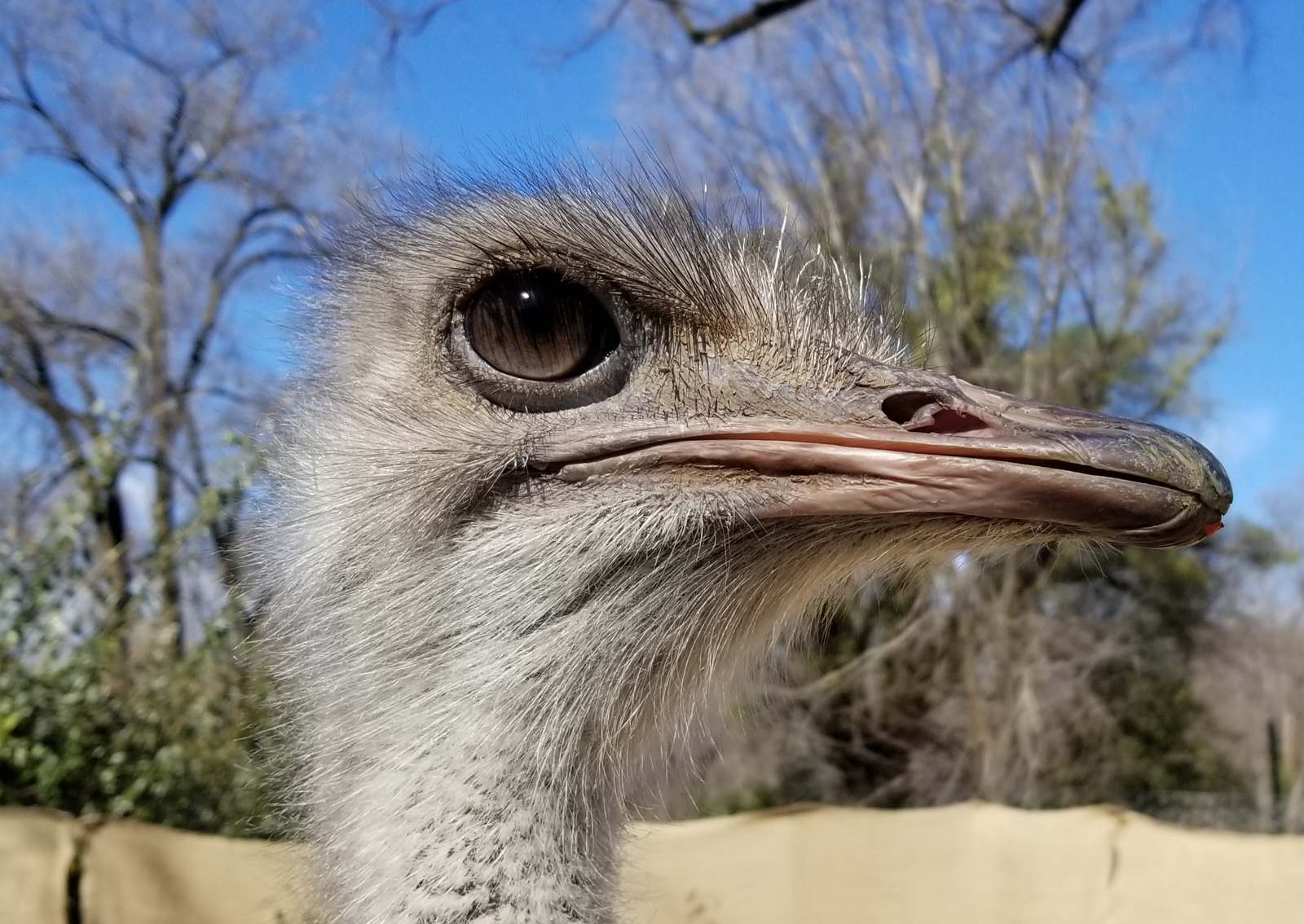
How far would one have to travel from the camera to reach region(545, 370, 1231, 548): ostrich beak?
835 mm

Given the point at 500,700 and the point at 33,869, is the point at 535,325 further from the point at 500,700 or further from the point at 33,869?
the point at 33,869

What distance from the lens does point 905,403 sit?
37.7 inches

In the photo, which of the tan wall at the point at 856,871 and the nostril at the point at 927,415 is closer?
the nostril at the point at 927,415

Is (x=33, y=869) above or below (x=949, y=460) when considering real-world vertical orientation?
below

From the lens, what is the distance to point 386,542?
1.01 meters

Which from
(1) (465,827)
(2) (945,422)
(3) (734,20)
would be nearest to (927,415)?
(2) (945,422)

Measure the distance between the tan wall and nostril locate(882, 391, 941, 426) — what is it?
4.22ft

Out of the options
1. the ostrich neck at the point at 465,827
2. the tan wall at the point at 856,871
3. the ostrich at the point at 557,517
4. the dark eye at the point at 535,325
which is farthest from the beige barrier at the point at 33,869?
the dark eye at the point at 535,325

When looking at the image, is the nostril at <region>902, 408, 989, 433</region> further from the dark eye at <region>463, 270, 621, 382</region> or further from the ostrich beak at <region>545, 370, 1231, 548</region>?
the dark eye at <region>463, 270, 621, 382</region>

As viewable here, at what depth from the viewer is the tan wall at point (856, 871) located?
83.8 inches

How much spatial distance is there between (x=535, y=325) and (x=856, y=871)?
205cm

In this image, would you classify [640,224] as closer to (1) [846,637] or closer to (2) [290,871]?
(2) [290,871]

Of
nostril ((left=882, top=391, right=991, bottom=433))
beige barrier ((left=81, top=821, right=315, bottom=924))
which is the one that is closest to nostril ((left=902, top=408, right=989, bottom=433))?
nostril ((left=882, top=391, right=991, bottom=433))

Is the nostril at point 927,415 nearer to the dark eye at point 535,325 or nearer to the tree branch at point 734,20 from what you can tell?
the dark eye at point 535,325
